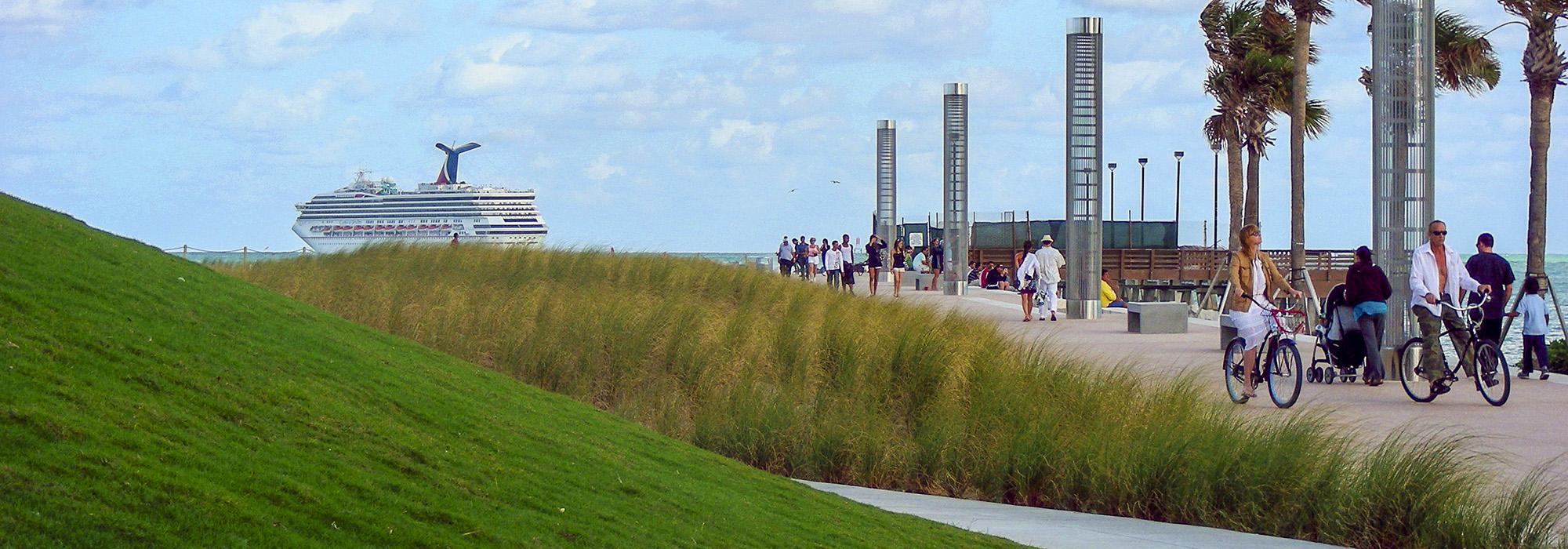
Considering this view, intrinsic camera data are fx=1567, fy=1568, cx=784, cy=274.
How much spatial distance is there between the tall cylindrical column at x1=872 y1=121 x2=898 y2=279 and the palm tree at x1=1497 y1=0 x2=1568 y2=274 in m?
25.2

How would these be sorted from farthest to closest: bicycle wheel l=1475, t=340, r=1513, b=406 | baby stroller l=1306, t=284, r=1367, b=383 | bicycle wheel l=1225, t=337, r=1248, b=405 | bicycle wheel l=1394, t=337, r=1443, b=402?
baby stroller l=1306, t=284, r=1367, b=383
bicycle wheel l=1394, t=337, r=1443, b=402
bicycle wheel l=1225, t=337, r=1248, b=405
bicycle wheel l=1475, t=340, r=1513, b=406

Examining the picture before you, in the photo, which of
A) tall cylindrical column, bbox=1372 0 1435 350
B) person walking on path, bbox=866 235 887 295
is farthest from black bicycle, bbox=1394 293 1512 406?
person walking on path, bbox=866 235 887 295

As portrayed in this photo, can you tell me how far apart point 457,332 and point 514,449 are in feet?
26.6

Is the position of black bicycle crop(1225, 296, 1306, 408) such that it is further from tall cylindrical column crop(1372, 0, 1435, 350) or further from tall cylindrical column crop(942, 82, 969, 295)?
tall cylindrical column crop(942, 82, 969, 295)

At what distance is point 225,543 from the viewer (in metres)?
3.42

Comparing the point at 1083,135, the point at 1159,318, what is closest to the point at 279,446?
the point at 1159,318

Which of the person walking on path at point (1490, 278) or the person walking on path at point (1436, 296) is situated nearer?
the person walking on path at point (1436, 296)

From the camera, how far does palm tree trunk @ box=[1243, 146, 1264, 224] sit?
39.6m

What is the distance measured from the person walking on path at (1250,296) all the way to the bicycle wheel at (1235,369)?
0.36ft

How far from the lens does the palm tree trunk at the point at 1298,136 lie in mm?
33094

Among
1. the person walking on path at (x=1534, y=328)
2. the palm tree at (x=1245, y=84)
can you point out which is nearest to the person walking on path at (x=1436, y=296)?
the person walking on path at (x=1534, y=328)

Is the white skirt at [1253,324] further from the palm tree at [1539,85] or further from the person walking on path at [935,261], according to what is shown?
the person walking on path at [935,261]

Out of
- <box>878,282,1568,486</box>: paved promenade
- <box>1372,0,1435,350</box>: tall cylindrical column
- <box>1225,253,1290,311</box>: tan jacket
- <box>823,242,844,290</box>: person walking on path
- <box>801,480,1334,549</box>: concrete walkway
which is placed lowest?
<box>801,480,1334,549</box>: concrete walkway

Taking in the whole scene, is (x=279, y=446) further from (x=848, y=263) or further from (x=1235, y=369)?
(x=848, y=263)
